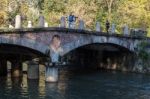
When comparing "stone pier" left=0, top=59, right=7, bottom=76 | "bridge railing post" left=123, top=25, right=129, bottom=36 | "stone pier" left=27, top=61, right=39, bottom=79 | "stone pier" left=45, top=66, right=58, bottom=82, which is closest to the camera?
"stone pier" left=45, top=66, right=58, bottom=82

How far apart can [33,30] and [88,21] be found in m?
32.5

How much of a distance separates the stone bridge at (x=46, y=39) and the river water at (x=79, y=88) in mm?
2615

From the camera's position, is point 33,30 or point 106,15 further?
point 106,15

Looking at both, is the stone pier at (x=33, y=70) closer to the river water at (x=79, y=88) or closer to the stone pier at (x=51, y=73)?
the river water at (x=79, y=88)

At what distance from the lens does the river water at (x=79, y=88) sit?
136ft

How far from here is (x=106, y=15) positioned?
268ft

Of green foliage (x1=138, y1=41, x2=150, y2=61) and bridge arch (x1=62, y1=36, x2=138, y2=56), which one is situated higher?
bridge arch (x1=62, y1=36, x2=138, y2=56)

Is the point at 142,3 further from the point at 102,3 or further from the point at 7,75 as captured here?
the point at 7,75

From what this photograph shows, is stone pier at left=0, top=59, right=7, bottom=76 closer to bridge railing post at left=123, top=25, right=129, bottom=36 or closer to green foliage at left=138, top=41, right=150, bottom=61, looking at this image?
bridge railing post at left=123, top=25, right=129, bottom=36

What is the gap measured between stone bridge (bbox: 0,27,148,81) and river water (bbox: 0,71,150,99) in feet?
8.58

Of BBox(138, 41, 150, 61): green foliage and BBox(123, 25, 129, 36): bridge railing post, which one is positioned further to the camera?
BBox(138, 41, 150, 61): green foliage

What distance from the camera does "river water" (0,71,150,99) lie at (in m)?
41.3

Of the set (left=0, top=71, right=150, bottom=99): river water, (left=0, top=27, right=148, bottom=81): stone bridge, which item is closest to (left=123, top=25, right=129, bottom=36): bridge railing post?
(left=0, top=27, right=148, bottom=81): stone bridge

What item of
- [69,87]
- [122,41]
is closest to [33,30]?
[69,87]
